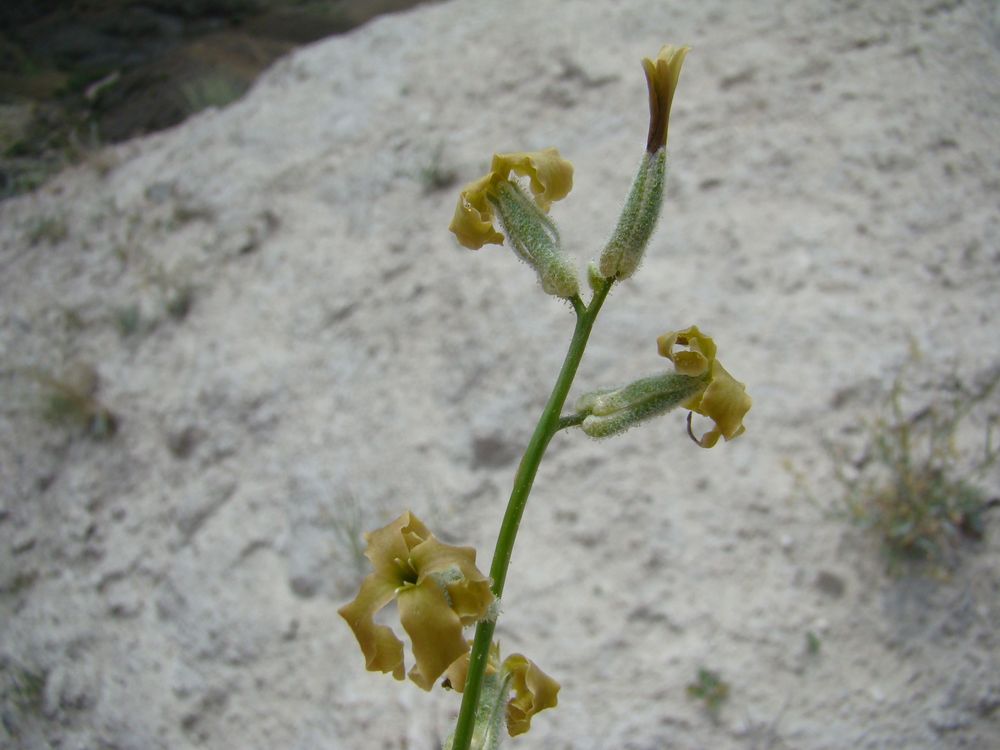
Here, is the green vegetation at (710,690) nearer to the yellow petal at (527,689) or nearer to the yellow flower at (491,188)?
the yellow petal at (527,689)

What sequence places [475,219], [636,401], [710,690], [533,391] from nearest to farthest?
[636,401]
[475,219]
[710,690]
[533,391]

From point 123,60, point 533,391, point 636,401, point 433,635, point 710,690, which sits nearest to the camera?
point 433,635

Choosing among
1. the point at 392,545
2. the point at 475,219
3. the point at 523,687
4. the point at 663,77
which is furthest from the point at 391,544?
the point at 663,77

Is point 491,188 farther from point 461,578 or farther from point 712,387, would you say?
point 461,578

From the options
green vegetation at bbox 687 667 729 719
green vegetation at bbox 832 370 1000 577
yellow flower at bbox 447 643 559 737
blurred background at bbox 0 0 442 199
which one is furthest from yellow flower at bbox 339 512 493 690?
blurred background at bbox 0 0 442 199

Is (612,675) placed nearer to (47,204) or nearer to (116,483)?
(116,483)

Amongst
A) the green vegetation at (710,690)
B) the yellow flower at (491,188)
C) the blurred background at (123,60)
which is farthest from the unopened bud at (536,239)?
the blurred background at (123,60)

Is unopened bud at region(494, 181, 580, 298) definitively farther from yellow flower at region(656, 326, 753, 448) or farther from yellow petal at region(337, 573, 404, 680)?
yellow petal at region(337, 573, 404, 680)

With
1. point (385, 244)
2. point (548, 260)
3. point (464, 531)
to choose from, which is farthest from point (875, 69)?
point (548, 260)
